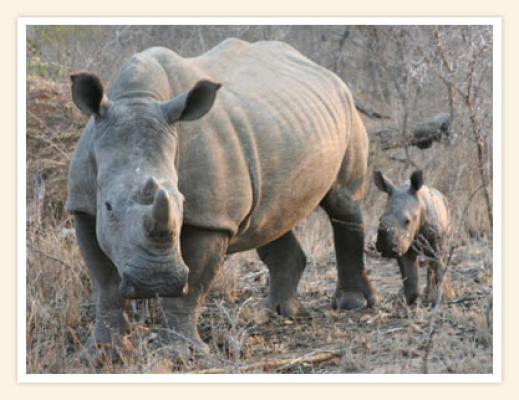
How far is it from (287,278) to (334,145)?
1.21 metres

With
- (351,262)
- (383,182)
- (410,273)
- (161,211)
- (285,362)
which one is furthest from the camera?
(351,262)

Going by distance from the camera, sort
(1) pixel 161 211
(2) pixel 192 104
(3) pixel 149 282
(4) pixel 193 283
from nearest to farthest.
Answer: (1) pixel 161 211 < (3) pixel 149 282 < (2) pixel 192 104 < (4) pixel 193 283

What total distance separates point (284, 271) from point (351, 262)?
58 centimetres

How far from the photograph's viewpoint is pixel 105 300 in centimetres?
659

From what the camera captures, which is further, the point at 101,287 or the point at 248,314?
the point at 248,314

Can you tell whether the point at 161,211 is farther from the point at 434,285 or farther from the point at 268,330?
the point at 434,285

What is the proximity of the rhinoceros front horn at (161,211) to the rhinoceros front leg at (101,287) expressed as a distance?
1.14 m

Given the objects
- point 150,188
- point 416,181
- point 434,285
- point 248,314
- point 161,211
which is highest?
point 416,181

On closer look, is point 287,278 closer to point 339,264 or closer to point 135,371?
point 339,264

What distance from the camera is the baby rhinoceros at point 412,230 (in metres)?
7.93

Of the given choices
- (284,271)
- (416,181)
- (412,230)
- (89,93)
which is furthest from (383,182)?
(89,93)

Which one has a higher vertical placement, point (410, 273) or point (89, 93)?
point (89, 93)

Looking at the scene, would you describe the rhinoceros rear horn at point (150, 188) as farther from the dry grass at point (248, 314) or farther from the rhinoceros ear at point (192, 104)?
the dry grass at point (248, 314)

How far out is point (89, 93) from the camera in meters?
6.07
